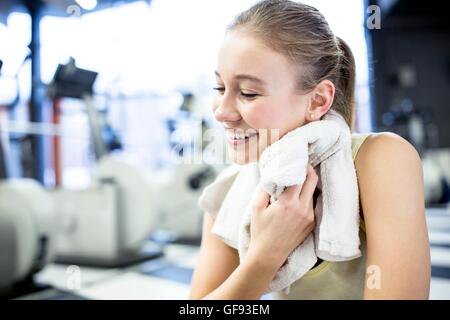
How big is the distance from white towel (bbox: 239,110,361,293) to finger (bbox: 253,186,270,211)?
1 centimetres

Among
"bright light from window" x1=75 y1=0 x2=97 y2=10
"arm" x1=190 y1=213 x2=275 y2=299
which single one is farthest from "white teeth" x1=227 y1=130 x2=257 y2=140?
"bright light from window" x1=75 y1=0 x2=97 y2=10

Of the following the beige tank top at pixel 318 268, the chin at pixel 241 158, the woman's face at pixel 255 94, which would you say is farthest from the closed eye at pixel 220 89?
the beige tank top at pixel 318 268

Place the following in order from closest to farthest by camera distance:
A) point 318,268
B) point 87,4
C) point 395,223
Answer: point 395,223 → point 318,268 → point 87,4

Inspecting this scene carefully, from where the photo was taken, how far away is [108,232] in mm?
2389

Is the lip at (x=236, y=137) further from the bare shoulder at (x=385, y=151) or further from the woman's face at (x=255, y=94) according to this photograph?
the bare shoulder at (x=385, y=151)

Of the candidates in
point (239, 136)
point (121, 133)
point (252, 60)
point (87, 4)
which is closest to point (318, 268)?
point (239, 136)

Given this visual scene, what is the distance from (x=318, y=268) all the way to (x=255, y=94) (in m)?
0.34

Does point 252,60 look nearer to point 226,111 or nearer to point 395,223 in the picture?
point 226,111

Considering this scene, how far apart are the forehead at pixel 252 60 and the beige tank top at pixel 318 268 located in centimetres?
20

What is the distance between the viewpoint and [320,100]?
0.66 m

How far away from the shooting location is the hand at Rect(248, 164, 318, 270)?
61cm

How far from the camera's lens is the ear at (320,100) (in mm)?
650
